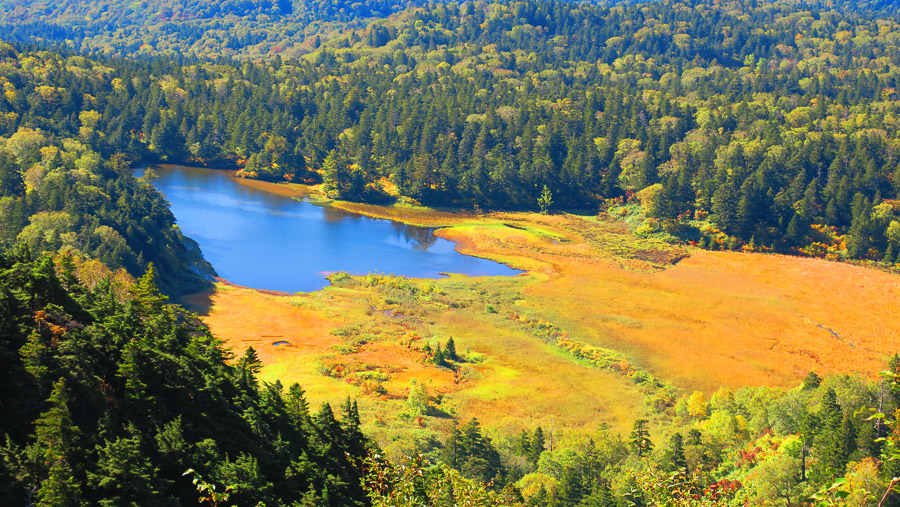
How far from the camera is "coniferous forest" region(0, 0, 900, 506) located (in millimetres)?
28578

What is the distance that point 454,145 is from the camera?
516 feet

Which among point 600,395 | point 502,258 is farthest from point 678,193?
point 600,395

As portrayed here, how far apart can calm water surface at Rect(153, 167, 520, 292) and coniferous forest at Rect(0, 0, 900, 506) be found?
9026 millimetres

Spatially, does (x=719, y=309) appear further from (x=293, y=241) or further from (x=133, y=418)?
(x=133, y=418)

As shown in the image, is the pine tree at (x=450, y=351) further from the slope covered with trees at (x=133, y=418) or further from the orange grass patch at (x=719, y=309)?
the slope covered with trees at (x=133, y=418)

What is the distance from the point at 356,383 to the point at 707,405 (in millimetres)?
27930

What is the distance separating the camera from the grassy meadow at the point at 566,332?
6144 cm

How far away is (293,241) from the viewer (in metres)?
113

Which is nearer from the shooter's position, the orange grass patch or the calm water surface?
the orange grass patch

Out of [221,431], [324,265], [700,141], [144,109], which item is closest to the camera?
[221,431]

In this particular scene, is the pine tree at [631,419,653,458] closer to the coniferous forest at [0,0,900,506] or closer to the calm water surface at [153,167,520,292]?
the coniferous forest at [0,0,900,506]

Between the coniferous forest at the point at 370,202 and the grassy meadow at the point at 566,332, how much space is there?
5109 mm

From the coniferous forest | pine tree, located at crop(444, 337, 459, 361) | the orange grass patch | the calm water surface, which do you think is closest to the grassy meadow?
the orange grass patch

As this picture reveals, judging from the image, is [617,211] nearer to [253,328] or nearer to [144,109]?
[253,328]
